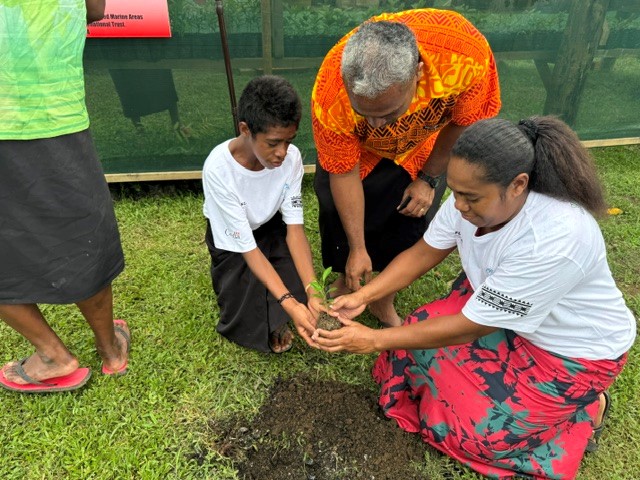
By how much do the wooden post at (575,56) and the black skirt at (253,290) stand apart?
3.36m

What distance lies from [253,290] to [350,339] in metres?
0.74

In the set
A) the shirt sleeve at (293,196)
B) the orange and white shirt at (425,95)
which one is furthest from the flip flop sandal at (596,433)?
the shirt sleeve at (293,196)

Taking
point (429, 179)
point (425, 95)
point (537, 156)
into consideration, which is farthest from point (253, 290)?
point (537, 156)

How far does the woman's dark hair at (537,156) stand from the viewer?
1.62 meters

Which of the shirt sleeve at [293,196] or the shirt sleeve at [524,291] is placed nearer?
the shirt sleeve at [524,291]

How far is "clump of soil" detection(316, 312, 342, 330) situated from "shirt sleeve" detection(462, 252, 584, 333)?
1.96 ft

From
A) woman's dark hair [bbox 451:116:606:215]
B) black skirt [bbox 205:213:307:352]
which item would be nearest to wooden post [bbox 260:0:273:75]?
black skirt [bbox 205:213:307:352]

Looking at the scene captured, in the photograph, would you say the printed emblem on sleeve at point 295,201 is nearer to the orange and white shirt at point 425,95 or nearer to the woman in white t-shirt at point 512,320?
the orange and white shirt at point 425,95

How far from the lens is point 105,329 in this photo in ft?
8.23

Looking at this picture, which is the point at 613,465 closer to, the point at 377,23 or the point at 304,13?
the point at 377,23

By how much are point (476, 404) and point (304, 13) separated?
3.12 meters

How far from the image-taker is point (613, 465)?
231cm

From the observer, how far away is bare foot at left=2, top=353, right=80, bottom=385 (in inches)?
97.7

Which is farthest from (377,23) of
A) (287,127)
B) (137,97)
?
(137,97)
